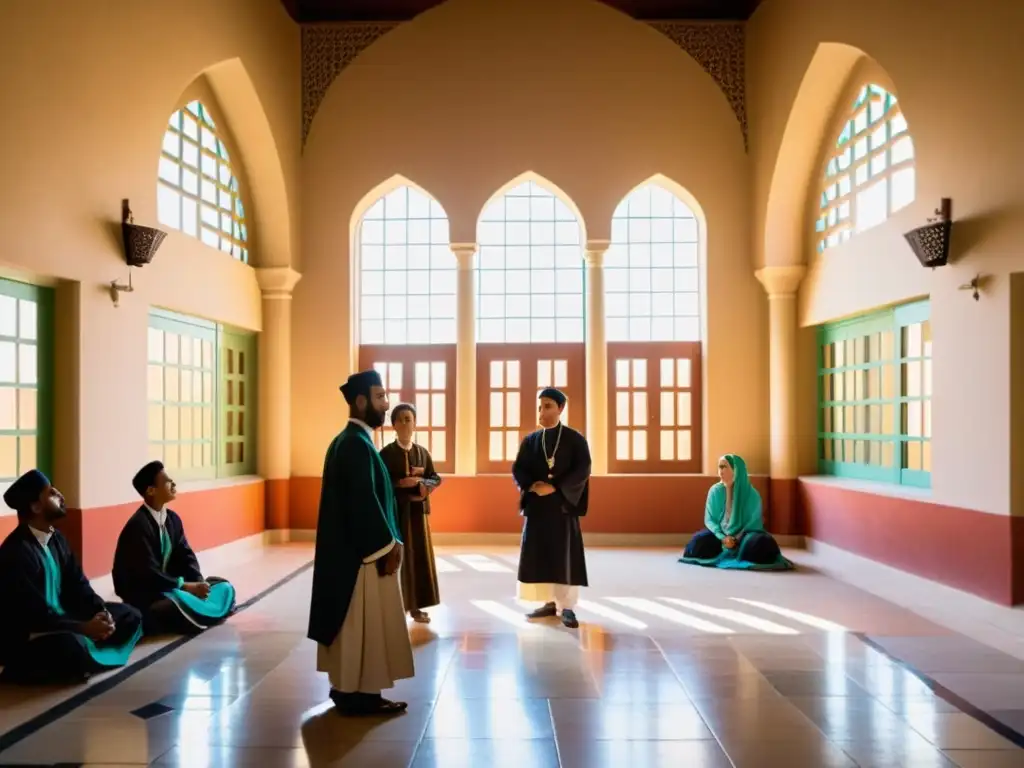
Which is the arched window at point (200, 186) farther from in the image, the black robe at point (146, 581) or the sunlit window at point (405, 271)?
the black robe at point (146, 581)

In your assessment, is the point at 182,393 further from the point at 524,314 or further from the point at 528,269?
the point at 528,269

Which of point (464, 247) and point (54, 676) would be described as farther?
point (464, 247)

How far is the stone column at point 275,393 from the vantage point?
959 centimetres

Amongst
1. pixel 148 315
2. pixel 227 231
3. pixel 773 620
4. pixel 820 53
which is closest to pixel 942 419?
pixel 773 620

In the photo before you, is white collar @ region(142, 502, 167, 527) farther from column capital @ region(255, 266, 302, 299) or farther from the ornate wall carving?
the ornate wall carving

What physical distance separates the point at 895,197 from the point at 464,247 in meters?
4.27

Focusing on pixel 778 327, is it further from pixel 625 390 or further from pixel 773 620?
Answer: pixel 773 620

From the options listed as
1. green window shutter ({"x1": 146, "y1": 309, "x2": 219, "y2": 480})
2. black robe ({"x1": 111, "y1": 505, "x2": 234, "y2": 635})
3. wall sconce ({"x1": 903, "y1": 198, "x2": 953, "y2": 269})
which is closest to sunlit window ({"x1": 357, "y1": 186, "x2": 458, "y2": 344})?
green window shutter ({"x1": 146, "y1": 309, "x2": 219, "y2": 480})

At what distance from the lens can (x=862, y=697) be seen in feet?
14.0

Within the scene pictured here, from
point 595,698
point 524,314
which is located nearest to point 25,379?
point 595,698

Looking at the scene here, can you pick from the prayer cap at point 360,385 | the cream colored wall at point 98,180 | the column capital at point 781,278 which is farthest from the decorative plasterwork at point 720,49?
the prayer cap at point 360,385

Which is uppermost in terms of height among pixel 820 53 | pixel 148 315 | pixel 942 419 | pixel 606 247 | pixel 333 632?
pixel 820 53

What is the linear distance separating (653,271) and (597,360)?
3.95ft

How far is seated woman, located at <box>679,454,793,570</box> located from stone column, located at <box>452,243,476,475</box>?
8.23 ft
